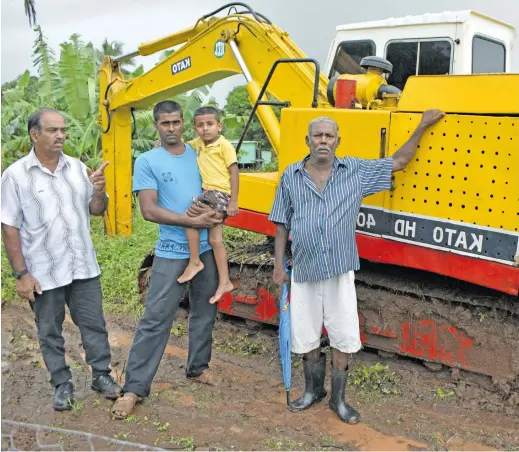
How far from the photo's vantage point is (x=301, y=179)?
3.79 meters

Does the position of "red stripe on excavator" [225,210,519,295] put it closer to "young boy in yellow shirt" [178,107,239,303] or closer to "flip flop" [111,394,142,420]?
"young boy in yellow shirt" [178,107,239,303]

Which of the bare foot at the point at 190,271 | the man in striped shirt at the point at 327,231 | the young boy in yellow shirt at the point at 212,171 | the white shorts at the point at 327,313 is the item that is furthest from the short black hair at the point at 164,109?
the white shorts at the point at 327,313

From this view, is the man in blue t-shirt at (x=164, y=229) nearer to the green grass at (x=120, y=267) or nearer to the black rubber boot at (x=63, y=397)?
the black rubber boot at (x=63, y=397)

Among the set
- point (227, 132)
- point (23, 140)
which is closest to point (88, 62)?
point (23, 140)

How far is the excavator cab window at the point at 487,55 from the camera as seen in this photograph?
219 inches

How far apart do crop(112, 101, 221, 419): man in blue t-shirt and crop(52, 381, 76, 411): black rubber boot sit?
0.34m

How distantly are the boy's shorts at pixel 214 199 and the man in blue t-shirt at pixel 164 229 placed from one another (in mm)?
52

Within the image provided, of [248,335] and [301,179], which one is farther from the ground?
Answer: [301,179]

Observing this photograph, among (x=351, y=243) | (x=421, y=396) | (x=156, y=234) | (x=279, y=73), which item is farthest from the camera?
(x=156, y=234)

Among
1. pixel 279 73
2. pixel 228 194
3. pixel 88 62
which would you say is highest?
pixel 88 62

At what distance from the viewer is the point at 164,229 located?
13.5ft

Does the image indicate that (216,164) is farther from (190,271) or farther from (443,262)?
(443,262)

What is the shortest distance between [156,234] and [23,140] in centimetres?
443

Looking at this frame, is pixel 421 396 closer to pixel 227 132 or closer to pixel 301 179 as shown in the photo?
pixel 301 179
